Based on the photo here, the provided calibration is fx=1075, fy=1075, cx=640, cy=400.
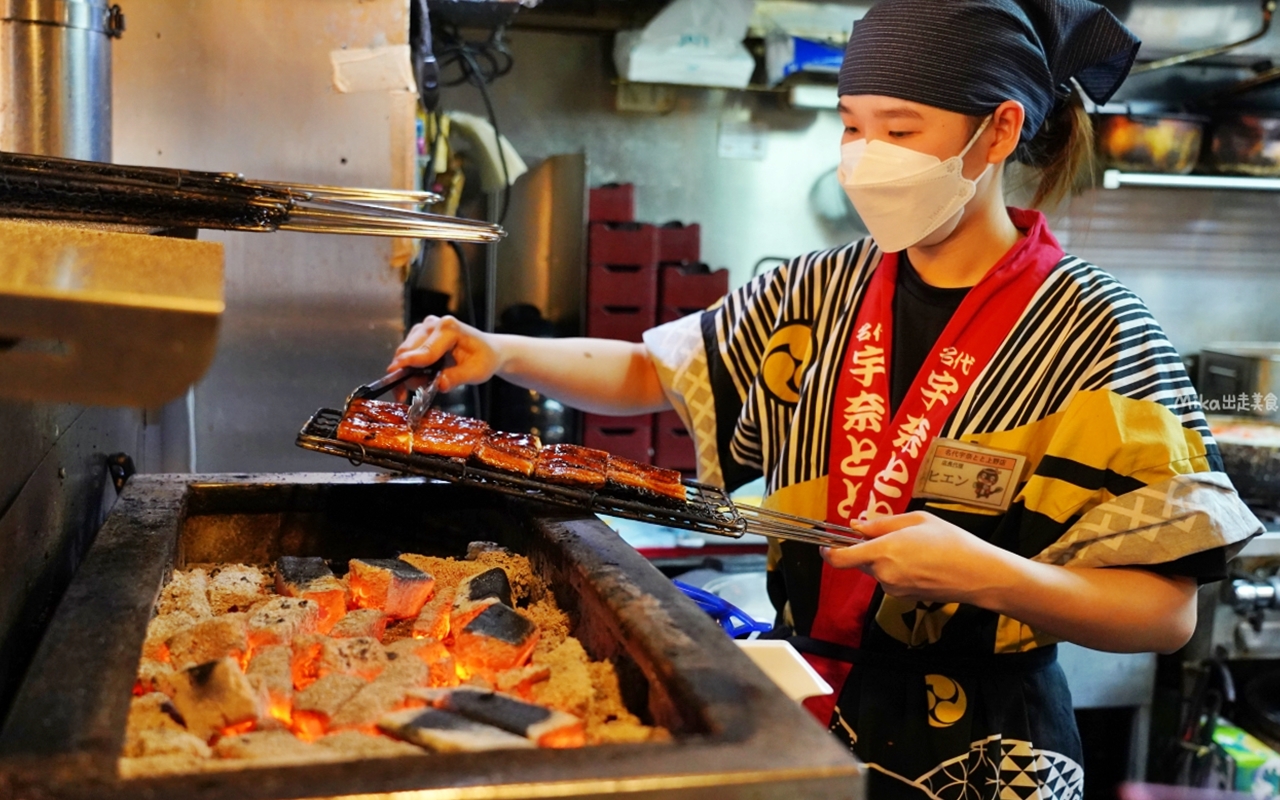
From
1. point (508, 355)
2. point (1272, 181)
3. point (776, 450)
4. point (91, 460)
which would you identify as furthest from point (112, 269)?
point (1272, 181)

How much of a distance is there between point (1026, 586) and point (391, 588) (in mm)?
989

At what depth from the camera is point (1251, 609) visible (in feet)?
11.9

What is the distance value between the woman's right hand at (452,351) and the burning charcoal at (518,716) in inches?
39.4

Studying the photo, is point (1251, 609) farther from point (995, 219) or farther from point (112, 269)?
point (112, 269)

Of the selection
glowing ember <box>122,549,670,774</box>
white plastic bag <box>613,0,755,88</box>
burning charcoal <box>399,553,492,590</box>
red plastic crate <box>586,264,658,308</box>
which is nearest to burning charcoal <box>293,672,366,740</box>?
glowing ember <box>122,549,670,774</box>

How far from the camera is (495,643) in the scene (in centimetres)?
145

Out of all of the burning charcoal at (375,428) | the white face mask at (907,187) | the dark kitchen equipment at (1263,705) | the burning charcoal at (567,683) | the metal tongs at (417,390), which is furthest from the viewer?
the dark kitchen equipment at (1263,705)

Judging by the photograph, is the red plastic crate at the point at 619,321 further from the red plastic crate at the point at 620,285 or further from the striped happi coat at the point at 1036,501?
the striped happi coat at the point at 1036,501

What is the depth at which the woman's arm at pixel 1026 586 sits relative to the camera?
1.60 meters

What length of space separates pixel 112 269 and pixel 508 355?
1.47m

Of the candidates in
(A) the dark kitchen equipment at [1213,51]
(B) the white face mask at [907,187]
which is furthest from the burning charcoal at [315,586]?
(A) the dark kitchen equipment at [1213,51]

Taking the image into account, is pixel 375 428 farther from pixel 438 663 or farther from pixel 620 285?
pixel 620 285

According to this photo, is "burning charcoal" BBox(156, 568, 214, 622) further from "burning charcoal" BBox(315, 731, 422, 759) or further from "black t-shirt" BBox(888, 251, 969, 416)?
"black t-shirt" BBox(888, 251, 969, 416)

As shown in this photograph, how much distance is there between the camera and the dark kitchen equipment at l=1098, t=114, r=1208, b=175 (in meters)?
4.45
